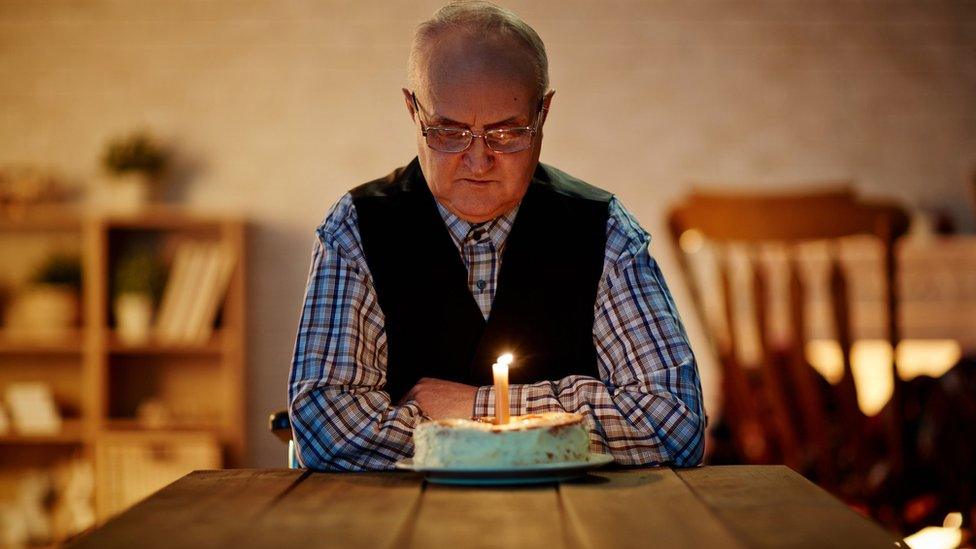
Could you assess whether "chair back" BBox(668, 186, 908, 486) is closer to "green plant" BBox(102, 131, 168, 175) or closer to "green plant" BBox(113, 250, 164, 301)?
"green plant" BBox(113, 250, 164, 301)

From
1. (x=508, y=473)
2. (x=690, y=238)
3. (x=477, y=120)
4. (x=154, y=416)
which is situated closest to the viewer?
(x=508, y=473)

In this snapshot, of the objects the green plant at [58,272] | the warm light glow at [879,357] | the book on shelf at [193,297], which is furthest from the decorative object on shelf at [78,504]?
the warm light glow at [879,357]

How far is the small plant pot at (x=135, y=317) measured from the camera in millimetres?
4484

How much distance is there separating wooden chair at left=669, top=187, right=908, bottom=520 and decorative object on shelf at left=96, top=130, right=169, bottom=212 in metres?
2.68

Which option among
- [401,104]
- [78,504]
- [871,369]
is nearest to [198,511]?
[78,504]

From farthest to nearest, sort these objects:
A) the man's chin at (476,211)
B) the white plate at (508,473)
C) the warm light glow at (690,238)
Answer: the warm light glow at (690,238), the man's chin at (476,211), the white plate at (508,473)

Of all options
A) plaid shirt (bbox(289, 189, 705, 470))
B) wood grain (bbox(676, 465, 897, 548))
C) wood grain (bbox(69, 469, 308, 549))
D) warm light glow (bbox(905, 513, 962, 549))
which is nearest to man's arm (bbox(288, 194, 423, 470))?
plaid shirt (bbox(289, 189, 705, 470))

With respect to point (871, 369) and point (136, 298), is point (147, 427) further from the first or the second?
point (871, 369)

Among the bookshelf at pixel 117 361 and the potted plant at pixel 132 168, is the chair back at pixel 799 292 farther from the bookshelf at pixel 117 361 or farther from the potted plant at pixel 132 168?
the potted plant at pixel 132 168

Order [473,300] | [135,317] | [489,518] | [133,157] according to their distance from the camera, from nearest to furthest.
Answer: [489,518], [473,300], [135,317], [133,157]

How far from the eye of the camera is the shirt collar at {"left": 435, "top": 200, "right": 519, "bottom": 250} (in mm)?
1806

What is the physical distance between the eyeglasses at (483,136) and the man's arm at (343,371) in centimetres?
25

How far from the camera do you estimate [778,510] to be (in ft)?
3.62

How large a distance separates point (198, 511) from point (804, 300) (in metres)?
1.77
